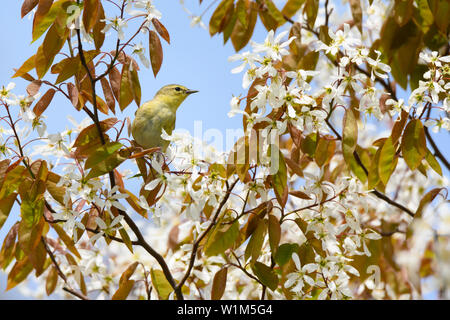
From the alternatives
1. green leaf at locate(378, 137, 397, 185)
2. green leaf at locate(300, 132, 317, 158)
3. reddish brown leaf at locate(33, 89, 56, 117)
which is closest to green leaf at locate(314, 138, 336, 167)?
green leaf at locate(300, 132, 317, 158)

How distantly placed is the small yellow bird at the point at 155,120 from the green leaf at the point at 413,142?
1035 mm

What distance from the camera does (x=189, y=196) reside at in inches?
78.3

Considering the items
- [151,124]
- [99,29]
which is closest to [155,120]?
[151,124]

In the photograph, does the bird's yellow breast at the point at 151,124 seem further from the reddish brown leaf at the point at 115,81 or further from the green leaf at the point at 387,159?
the green leaf at the point at 387,159

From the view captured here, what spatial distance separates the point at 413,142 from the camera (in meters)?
1.79

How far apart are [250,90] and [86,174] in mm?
644

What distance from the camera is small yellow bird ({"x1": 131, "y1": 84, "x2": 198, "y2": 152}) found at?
2.31 metres

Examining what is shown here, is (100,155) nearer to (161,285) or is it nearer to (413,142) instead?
(161,285)

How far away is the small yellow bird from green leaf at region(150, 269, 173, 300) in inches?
21.5

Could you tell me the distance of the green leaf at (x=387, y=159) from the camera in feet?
6.04

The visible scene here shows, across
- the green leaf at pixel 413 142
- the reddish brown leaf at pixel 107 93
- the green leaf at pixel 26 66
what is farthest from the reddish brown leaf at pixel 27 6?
the green leaf at pixel 413 142

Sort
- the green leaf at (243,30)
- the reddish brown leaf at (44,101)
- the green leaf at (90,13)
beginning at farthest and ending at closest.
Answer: the green leaf at (243,30) → the reddish brown leaf at (44,101) → the green leaf at (90,13)

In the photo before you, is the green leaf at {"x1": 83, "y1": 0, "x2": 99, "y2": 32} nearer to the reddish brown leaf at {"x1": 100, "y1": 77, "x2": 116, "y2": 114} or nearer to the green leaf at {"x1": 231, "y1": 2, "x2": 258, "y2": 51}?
the reddish brown leaf at {"x1": 100, "y1": 77, "x2": 116, "y2": 114}
